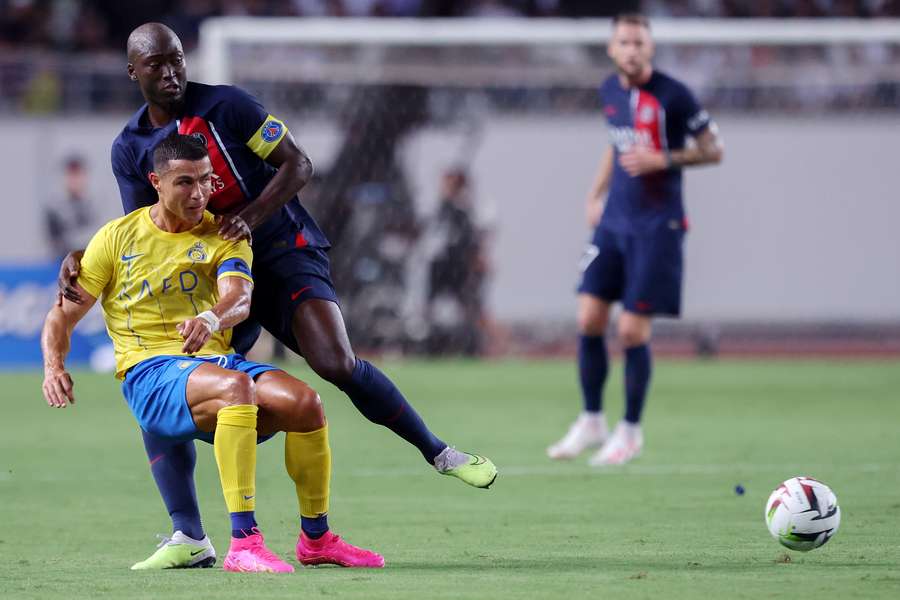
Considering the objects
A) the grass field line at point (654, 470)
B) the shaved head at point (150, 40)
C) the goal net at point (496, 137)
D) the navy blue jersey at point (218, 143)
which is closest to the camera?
→ the shaved head at point (150, 40)

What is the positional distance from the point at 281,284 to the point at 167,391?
919mm

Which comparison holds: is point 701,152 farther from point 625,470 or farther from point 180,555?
point 180,555

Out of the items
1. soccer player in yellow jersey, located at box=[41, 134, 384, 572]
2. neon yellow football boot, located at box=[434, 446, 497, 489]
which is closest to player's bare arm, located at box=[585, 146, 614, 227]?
neon yellow football boot, located at box=[434, 446, 497, 489]

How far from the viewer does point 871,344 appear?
60.2 feet

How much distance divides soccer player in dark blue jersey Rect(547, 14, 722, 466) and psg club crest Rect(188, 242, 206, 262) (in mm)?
3426

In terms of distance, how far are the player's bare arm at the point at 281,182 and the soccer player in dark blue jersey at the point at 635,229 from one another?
287 cm

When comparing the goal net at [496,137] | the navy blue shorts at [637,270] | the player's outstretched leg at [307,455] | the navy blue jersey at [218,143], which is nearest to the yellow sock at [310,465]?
the player's outstretched leg at [307,455]

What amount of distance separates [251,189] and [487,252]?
36.3 feet

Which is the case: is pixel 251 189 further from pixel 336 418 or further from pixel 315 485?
pixel 336 418

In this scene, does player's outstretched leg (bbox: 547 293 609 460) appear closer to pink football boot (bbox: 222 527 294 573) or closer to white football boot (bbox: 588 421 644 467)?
white football boot (bbox: 588 421 644 467)

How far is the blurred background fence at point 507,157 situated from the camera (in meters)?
15.1

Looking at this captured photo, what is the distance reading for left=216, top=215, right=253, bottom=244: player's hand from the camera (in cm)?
513

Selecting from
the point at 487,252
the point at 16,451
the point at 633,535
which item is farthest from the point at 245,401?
the point at 487,252

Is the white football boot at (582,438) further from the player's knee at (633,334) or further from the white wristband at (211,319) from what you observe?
the white wristband at (211,319)
